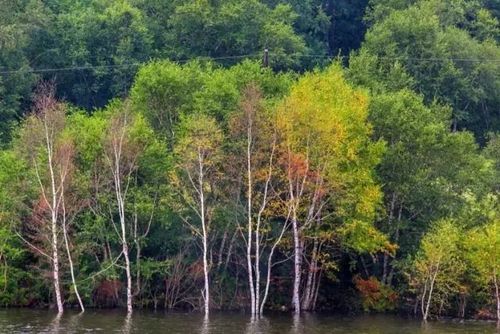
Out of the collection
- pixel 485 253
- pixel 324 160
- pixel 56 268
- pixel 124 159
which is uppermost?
pixel 124 159

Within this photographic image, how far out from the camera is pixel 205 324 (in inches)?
2089

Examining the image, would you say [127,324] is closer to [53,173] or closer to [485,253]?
[53,173]

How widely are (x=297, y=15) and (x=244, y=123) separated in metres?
44.2

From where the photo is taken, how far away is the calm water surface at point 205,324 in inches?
1971

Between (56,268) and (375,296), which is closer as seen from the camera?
(56,268)

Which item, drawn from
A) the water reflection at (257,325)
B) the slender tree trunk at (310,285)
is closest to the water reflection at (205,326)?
the water reflection at (257,325)

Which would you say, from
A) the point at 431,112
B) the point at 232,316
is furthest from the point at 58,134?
the point at 431,112

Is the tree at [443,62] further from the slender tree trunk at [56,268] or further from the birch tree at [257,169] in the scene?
the slender tree trunk at [56,268]

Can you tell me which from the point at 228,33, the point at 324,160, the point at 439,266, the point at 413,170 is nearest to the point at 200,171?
the point at 324,160

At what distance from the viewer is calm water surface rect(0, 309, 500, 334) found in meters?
50.1

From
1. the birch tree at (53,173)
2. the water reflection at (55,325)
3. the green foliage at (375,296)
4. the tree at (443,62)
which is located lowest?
the water reflection at (55,325)

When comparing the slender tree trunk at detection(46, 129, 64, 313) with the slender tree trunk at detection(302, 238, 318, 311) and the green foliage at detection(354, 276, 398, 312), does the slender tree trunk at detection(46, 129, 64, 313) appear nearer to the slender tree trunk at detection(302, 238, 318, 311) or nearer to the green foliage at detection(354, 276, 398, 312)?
the slender tree trunk at detection(302, 238, 318, 311)

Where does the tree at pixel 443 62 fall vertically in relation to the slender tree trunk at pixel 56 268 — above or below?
above

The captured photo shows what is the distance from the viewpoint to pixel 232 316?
57969 millimetres
